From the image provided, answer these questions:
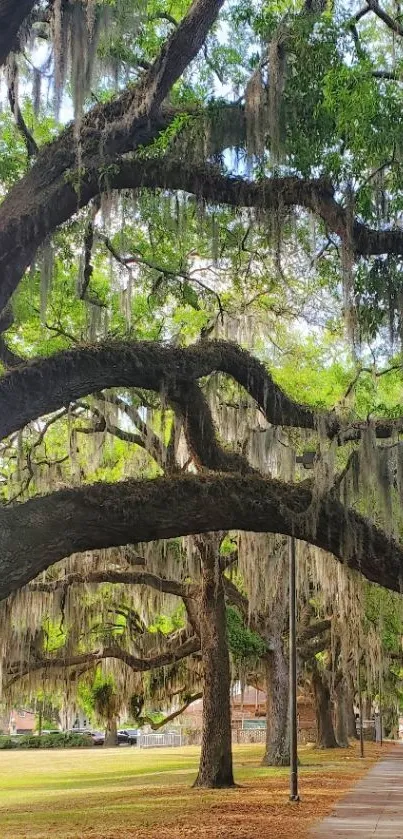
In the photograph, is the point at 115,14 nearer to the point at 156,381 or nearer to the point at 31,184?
the point at 31,184

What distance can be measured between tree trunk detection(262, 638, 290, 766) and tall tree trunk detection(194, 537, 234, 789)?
433 centimetres

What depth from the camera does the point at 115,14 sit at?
7.51 m

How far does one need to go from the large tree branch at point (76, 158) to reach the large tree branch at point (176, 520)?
199 centimetres

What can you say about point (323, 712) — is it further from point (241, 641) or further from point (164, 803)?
point (164, 803)

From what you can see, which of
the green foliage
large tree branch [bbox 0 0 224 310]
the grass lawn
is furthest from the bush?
large tree branch [bbox 0 0 224 310]

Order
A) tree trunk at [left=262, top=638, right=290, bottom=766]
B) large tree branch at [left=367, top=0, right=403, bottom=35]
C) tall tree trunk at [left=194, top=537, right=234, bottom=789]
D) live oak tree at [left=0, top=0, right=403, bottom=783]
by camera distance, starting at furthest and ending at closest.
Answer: tree trunk at [left=262, top=638, right=290, bottom=766] < tall tree trunk at [left=194, top=537, right=234, bottom=789] < large tree branch at [left=367, top=0, right=403, bottom=35] < live oak tree at [left=0, top=0, right=403, bottom=783]

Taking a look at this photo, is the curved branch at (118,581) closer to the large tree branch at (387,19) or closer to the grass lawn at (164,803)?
the grass lawn at (164,803)

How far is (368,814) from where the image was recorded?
36.9ft

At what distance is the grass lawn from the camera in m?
9.84

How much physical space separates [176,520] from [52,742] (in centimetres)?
4045

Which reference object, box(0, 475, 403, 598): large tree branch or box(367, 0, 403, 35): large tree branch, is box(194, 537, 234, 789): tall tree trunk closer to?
box(0, 475, 403, 598): large tree branch

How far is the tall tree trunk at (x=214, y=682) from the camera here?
1448cm

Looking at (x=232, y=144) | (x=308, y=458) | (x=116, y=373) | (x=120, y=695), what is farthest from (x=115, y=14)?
(x=120, y=695)

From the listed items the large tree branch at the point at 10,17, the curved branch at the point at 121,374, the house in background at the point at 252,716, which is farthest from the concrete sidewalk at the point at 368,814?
the house in background at the point at 252,716
